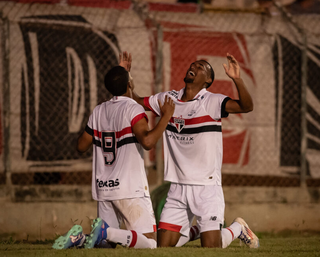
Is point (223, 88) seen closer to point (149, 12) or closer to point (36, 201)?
point (149, 12)

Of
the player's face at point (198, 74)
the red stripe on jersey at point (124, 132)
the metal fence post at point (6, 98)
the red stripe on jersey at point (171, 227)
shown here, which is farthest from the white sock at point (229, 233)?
the metal fence post at point (6, 98)

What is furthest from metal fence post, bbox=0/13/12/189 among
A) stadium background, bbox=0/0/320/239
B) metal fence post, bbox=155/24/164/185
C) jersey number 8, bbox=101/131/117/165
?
jersey number 8, bbox=101/131/117/165

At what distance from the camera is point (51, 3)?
9.37 m

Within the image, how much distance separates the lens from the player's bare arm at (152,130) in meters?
4.92

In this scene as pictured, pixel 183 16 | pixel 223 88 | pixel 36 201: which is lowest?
pixel 36 201

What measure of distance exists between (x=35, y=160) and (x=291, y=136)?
4.74 meters

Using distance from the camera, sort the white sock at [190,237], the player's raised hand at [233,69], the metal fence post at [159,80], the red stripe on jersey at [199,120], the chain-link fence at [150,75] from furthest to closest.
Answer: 1. the chain-link fence at [150,75]
2. the metal fence post at [159,80]
3. the white sock at [190,237]
4. the red stripe on jersey at [199,120]
5. the player's raised hand at [233,69]

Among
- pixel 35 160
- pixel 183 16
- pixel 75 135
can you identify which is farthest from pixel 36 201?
pixel 183 16

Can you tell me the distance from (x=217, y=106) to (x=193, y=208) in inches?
44.3

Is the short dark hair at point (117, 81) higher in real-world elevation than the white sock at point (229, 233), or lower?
higher

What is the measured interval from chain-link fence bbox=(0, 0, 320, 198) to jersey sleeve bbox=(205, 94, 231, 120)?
3.15 meters

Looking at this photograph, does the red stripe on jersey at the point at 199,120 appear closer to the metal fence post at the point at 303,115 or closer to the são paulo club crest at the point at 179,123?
the são paulo club crest at the point at 179,123

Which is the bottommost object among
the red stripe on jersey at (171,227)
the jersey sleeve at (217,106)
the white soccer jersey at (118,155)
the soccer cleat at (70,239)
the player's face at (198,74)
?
the red stripe on jersey at (171,227)

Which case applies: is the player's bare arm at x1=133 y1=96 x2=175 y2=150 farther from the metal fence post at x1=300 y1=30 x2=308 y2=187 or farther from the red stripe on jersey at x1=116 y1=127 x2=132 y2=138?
the metal fence post at x1=300 y1=30 x2=308 y2=187
